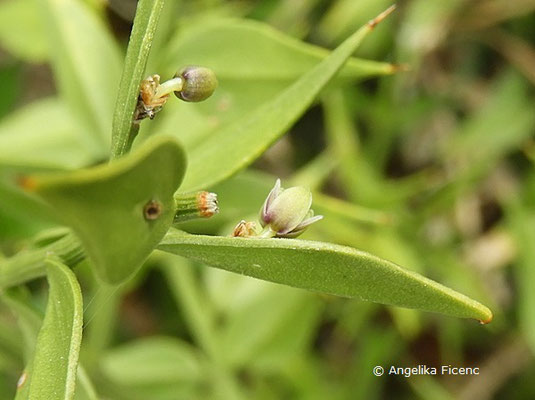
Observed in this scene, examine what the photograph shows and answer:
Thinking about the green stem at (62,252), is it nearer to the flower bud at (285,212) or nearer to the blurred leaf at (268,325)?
the flower bud at (285,212)

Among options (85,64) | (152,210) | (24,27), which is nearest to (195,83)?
(152,210)

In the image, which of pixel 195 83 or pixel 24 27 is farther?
pixel 24 27

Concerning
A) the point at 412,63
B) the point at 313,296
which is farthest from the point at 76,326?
the point at 412,63

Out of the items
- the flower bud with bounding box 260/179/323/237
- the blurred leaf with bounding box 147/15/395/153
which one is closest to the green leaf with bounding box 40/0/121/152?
the blurred leaf with bounding box 147/15/395/153

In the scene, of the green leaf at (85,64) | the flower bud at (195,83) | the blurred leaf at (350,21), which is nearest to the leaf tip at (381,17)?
the flower bud at (195,83)

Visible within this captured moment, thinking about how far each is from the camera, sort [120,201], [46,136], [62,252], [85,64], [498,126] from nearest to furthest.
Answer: [120,201] < [62,252] < [85,64] < [46,136] < [498,126]

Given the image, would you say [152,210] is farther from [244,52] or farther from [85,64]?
[85,64]
